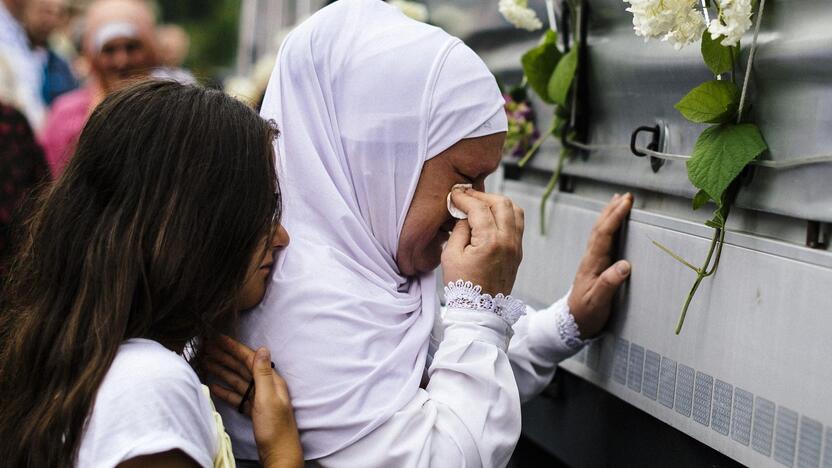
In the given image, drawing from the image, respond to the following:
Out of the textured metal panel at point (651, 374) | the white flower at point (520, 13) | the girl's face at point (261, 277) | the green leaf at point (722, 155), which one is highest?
the white flower at point (520, 13)

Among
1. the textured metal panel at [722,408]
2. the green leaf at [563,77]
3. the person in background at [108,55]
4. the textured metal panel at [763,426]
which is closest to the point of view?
the textured metal panel at [763,426]

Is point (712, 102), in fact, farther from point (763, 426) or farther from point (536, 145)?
point (536, 145)

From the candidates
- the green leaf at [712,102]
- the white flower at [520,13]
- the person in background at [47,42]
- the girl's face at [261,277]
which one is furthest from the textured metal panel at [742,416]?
the person in background at [47,42]

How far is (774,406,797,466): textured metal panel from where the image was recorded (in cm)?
169

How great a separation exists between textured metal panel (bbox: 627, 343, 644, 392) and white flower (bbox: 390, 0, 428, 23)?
71.1 inches

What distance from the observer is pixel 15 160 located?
3.63 metres

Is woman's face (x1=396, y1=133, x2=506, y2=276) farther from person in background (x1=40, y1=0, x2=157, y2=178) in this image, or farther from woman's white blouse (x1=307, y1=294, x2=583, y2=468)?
person in background (x1=40, y1=0, x2=157, y2=178)

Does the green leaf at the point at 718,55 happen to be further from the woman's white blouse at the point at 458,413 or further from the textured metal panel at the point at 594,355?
the textured metal panel at the point at 594,355

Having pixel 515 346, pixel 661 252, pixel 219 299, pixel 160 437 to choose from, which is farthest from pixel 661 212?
pixel 160 437

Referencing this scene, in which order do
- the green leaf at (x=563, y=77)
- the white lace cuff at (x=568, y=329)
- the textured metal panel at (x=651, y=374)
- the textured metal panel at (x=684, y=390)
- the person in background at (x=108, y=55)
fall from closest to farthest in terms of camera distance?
the textured metal panel at (x=684, y=390)
the textured metal panel at (x=651, y=374)
the white lace cuff at (x=568, y=329)
the green leaf at (x=563, y=77)
the person in background at (x=108, y=55)

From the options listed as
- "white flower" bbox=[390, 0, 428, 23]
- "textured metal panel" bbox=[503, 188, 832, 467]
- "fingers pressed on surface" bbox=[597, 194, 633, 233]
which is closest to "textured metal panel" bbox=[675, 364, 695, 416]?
"textured metal panel" bbox=[503, 188, 832, 467]

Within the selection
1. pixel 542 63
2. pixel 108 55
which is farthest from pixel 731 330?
pixel 108 55

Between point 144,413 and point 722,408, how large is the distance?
3.47 feet

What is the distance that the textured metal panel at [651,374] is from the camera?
6.98 feet
